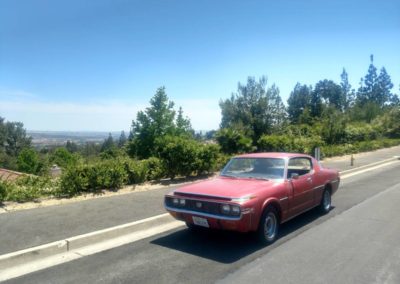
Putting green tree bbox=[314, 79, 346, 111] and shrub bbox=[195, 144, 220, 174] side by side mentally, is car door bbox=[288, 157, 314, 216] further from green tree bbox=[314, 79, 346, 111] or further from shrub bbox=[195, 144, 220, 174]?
green tree bbox=[314, 79, 346, 111]

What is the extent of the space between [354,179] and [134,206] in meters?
10.1

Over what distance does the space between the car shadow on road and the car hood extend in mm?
790

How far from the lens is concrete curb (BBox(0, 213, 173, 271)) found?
201 inches

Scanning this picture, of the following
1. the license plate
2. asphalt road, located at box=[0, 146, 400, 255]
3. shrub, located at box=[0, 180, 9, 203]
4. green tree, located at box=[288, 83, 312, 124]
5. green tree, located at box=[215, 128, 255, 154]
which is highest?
green tree, located at box=[288, 83, 312, 124]

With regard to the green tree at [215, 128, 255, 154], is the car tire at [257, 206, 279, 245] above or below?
below

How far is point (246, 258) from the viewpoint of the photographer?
535cm

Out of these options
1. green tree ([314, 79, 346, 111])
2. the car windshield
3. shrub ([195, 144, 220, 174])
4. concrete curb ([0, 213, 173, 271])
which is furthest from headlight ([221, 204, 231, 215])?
green tree ([314, 79, 346, 111])

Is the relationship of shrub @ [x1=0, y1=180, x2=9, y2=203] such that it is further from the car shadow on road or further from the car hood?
the car hood

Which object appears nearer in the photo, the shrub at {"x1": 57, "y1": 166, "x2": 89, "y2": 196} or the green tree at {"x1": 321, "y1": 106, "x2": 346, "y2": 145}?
the shrub at {"x1": 57, "y1": 166, "x2": 89, "y2": 196}

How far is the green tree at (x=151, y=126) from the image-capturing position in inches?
978

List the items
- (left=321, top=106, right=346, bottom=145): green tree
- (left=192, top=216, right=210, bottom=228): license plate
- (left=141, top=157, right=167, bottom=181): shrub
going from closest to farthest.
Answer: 1. (left=192, top=216, right=210, bottom=228): license plate
2. (left=141, top=157, right=167, bottom=181): shrub
3. (left=321, top=106, right=346, bottom=145): green tree

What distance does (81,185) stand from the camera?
31.0ft

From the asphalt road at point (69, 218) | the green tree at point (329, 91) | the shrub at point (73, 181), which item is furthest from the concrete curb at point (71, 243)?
the green tree at point (329, 91)

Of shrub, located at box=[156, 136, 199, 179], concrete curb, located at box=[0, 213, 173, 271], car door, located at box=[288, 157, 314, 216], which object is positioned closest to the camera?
concrete curb, located at box=[0, 213, 173, 271]
